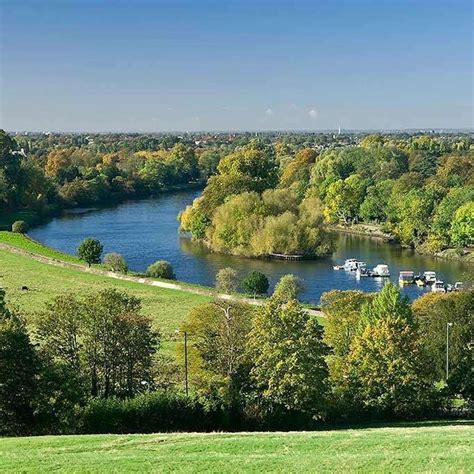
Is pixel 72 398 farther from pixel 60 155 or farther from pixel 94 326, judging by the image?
pixel 60 155

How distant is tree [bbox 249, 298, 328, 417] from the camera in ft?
62.2

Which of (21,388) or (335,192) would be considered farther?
(335,192)

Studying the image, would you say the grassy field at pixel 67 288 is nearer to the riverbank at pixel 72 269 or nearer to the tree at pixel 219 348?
the riverbank at pixel 72 269

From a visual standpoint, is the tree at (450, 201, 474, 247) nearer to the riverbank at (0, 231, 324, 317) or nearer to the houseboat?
the houseboat

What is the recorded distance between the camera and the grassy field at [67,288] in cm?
3344

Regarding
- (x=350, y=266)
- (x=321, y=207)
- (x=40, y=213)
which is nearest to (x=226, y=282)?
(x=350, y=266)

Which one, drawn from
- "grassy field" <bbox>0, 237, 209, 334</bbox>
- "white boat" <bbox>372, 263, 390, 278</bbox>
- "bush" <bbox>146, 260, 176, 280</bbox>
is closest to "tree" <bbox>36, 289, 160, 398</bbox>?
"grassy field" <bbox>0, 237, 209, 334</bbox>

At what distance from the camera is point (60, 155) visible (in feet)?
324

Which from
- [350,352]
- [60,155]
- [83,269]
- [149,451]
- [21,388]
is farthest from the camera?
[60,155]

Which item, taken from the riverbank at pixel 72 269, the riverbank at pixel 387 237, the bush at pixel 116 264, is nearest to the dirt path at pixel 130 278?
the riverbank at pixel 72 269

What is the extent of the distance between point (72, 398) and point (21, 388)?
1223 mm

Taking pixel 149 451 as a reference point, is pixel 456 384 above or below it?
below

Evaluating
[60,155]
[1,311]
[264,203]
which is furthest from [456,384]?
[60,155]

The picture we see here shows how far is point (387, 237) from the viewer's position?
60.3m
